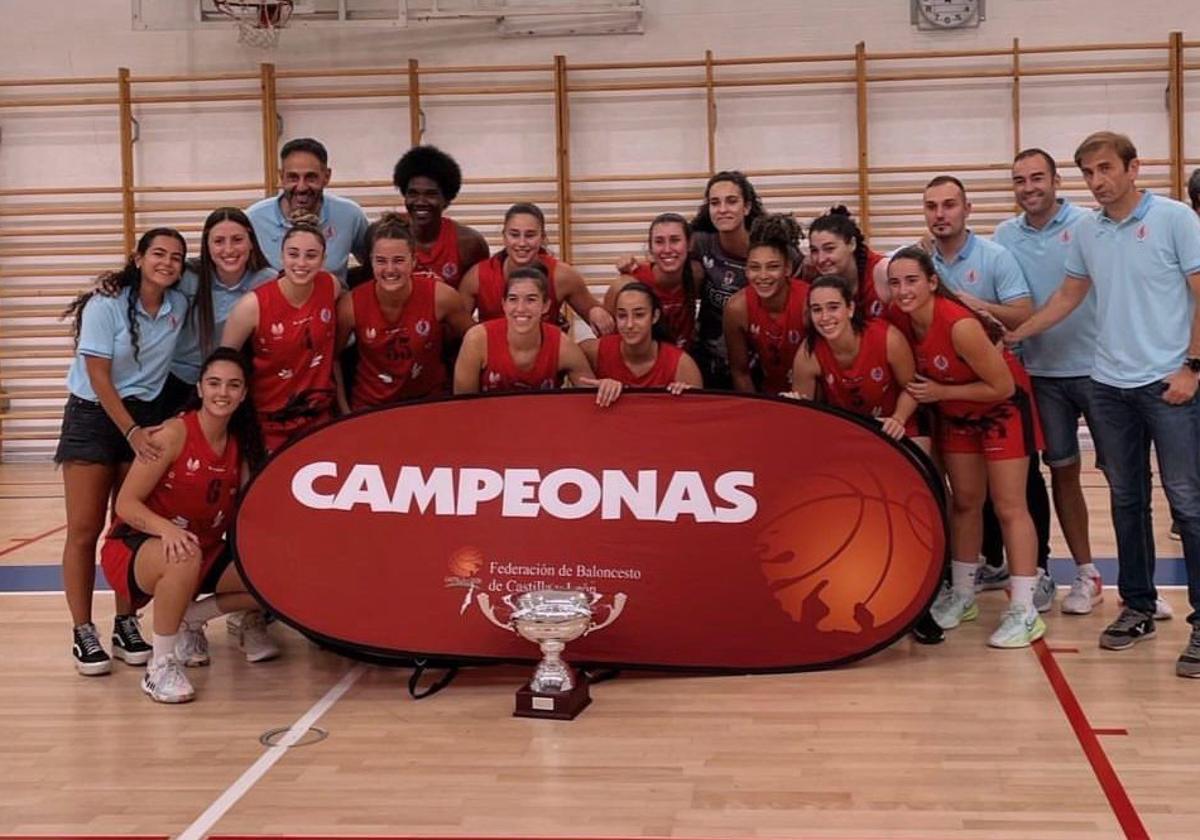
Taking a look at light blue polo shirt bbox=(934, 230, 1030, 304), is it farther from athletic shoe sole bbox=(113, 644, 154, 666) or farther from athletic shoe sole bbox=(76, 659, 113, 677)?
athletic shoe sole bbox=(76, 659, 113, 677)

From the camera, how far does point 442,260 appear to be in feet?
17.5

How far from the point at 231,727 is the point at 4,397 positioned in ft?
24.3

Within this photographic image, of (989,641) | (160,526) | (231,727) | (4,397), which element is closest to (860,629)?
(989,641)

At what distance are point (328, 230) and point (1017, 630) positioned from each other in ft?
9.75

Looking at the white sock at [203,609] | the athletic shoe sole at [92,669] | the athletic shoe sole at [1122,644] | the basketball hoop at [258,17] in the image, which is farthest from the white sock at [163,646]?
the basketball hoop at [258,17]

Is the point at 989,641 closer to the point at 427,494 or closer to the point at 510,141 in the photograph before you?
the point at 427,494

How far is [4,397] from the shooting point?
406 inches

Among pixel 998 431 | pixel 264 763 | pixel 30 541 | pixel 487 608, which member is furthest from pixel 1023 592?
pixel 30 541

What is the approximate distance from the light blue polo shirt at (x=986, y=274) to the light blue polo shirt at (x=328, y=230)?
226 centimetres

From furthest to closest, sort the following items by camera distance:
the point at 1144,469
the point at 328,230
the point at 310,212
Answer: the point at 328,230, the point at 310,212, the point at 1144,469

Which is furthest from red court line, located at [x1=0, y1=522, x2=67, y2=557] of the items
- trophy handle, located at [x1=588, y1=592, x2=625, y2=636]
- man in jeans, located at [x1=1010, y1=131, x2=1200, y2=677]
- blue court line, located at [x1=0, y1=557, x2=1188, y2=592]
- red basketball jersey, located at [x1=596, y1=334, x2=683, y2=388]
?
man in jeans, located at [x1=1010, y1=131, x2=1200, y2=677]

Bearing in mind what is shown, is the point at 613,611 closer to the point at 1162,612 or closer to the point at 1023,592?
the point at 1023,592

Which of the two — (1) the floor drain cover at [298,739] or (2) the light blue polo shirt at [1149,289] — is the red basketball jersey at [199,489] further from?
(2) the light blue polo shirt at [1149,289]

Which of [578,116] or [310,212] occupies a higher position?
[578,116]
